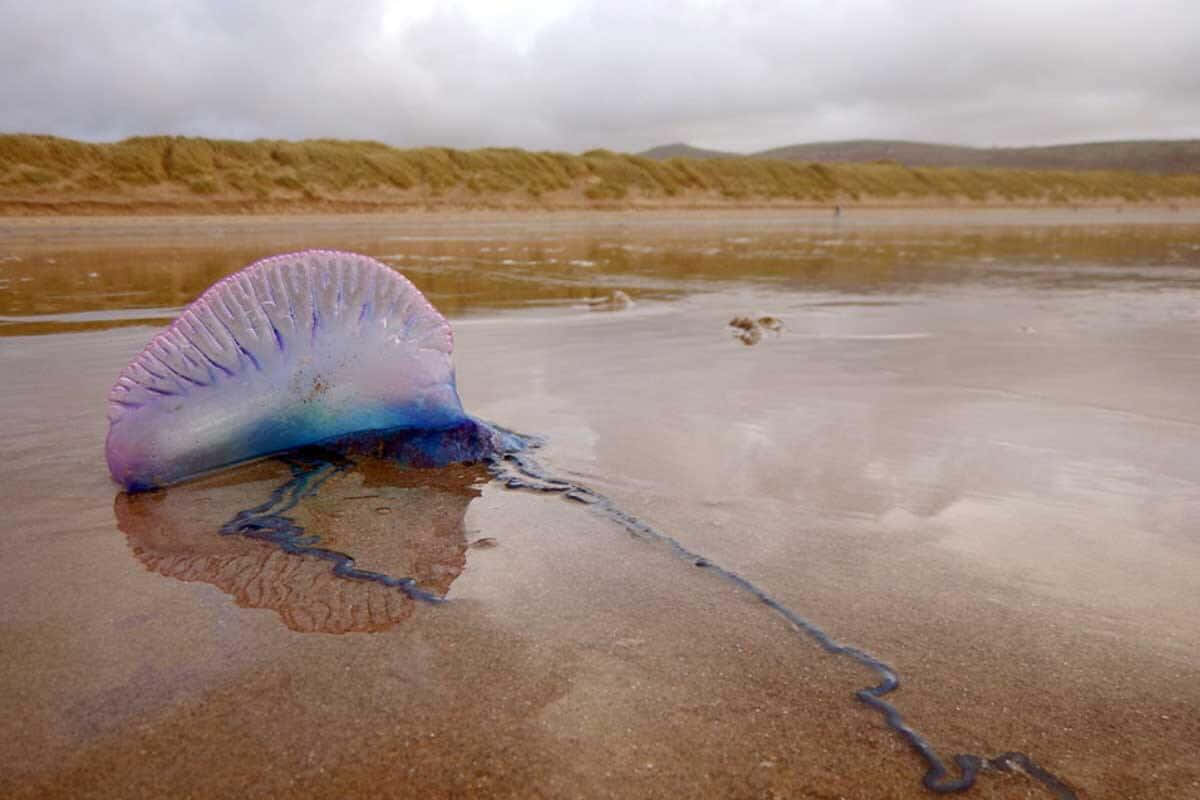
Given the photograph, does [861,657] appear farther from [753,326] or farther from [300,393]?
[753,326]

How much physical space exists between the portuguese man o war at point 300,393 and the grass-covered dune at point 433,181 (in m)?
26.9

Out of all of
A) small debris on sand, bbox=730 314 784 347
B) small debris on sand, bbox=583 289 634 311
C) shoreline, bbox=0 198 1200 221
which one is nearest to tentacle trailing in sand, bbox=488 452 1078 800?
small debris on sand, bbox=730 314 784 347

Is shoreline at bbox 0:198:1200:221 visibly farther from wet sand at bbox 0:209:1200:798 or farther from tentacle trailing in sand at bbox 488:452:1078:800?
tentacle trailing in sand at bbox 488:452:1078:800

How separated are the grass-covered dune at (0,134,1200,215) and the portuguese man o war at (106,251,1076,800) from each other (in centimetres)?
2692

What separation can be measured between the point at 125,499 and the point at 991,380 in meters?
3.22

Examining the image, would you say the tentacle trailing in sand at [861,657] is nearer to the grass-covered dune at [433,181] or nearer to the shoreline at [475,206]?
the shoreline at [475,206]

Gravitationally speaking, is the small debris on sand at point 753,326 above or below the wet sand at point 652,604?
above

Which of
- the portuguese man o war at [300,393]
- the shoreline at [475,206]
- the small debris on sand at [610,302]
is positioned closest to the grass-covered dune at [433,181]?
the shoreline at [475,206]

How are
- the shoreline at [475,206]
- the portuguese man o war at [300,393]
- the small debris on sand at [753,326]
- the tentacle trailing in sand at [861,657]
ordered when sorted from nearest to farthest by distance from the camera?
the tentacle trailing in sand at [861,657] < the portuguese man o war at [300,393] < the small debris on sand at [753,326] < the shoreline at [475,206]

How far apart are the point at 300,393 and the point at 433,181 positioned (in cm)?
3376

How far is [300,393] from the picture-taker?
92.9 inches

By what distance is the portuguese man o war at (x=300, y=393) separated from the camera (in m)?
2.22

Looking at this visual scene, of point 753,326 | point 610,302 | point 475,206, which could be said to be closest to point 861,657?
point 753,326

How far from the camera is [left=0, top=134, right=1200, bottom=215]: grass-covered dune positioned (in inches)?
1061
